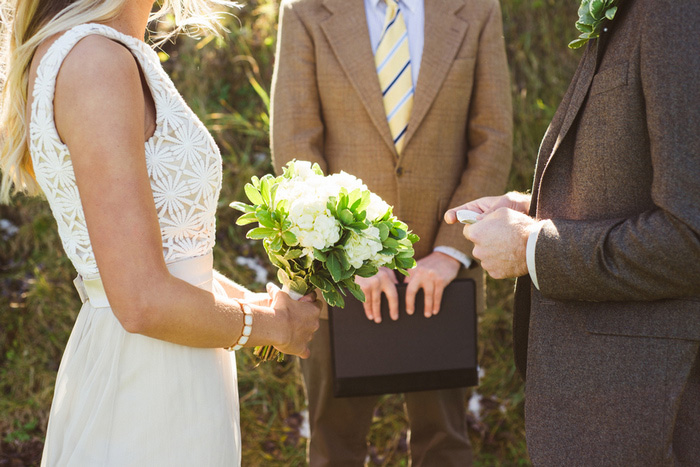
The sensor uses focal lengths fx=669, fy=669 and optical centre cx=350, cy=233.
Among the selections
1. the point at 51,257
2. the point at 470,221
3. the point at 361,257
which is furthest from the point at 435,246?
the point at 51,257

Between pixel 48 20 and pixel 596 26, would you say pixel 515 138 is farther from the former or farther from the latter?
pixel 48 20

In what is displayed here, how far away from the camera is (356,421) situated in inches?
116

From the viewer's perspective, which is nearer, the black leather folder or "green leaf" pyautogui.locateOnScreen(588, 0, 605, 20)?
"green leaf" pyautogui.locateOnScreen(588, 0, 605, 20)

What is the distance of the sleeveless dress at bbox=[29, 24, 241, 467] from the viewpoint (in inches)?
66.3

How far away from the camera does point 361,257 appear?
1.80m

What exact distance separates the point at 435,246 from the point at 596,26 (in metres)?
1.28

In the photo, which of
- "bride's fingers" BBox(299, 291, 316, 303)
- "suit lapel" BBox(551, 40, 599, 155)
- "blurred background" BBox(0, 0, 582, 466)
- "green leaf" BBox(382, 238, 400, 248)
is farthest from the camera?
"blurred background" BBox(0, 0, 582, 466)

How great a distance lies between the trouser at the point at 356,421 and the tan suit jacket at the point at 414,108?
0.62m

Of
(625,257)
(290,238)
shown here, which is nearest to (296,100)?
(290,238)

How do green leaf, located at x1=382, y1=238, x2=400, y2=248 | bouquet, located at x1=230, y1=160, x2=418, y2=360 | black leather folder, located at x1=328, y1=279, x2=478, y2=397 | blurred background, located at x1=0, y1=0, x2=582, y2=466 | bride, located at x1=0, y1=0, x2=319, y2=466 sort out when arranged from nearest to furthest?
bride, located at x1=0, y1=0, x2=319, y2=466 < bouquet, located at x1=230, y1=160, x2=418, y2=360 < green leaf, located at x1=382, y1=238, x2=400, y2=248 < black leather folder, located at x1=328, y1=279, x2=478, y2=397 < blurred background, located at x1=0, y1=0, x2=582, y2=466

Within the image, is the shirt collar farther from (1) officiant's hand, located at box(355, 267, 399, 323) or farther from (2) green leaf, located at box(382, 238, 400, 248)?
(2) green leaf, located at box(382, 238, 400, 248)

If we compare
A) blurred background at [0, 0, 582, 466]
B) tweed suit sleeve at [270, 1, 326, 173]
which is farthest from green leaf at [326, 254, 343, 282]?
blurred background at [0, 0, 582, 466]

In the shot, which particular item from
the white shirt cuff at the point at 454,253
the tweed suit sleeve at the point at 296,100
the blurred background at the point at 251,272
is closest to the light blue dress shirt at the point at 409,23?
the tweed suit sleeve at the point at 296,100

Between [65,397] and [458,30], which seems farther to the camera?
[458,30]
